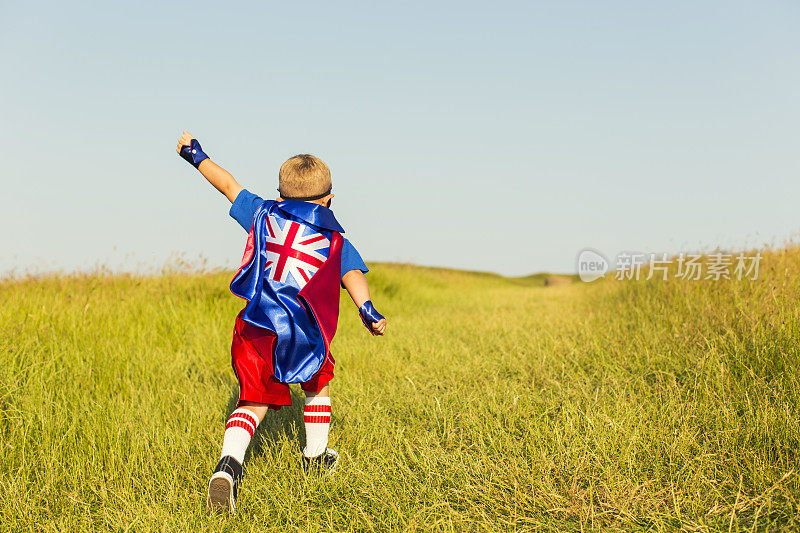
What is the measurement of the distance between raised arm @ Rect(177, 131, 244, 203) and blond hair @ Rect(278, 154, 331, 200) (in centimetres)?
42

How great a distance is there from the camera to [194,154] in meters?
2.96

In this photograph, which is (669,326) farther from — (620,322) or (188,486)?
(188,486)

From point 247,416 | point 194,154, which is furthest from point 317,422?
point 194,154

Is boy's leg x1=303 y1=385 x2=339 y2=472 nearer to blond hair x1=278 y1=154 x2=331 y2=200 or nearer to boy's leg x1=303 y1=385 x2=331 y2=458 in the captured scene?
boy's leg x1=303 y1=385 x2=331 y2=458

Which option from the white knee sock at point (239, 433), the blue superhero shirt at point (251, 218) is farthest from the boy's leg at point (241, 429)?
the blue superhero shirt at point (251, 218)

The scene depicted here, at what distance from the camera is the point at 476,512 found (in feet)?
7.28

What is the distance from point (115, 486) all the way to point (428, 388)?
2131 mm

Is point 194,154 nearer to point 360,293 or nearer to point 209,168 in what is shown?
point 209,168

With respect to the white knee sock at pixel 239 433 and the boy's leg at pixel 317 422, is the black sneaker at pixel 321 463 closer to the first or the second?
the boy's leg at pixel 317 422

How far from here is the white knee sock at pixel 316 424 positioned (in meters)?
2.61

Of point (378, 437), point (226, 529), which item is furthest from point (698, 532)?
point (226, 529)

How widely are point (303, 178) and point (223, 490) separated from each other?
1.51 metres

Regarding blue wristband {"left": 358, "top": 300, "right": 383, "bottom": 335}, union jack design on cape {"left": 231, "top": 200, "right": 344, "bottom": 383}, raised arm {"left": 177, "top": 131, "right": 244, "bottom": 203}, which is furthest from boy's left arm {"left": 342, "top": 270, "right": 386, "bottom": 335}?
raised arm {"left": 177, "top": 131, "right": 244, "bottom": 203}

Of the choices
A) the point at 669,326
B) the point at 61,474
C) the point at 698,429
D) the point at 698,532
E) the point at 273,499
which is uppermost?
the point at 669,326
